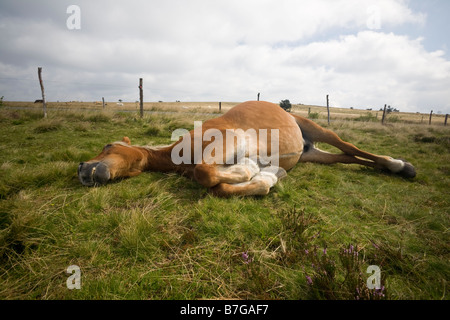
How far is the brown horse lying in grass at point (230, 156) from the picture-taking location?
9.12 ft

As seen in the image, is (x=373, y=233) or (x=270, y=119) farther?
(x=270, y=119)

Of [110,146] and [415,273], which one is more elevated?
[110,146]

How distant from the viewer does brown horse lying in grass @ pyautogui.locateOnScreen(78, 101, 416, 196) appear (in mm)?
2779

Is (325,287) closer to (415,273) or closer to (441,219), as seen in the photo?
(415,273)

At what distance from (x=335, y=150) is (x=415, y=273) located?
5.51 m

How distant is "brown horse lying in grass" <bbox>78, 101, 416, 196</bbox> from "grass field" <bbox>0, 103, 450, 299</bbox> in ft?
0.76

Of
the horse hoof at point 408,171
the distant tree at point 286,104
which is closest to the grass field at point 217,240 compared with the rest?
the horse hoof at point 408,171

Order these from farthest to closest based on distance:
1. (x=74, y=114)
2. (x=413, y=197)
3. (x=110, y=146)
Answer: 1. (x=74, y=114)
2. (x=110, y=146)
3. (x=413, y=197)

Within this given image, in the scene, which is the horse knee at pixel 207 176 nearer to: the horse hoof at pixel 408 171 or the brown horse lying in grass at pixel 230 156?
the brown horse lying in grass at pixel 230 156

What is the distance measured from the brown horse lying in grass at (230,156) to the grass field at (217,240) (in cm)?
23

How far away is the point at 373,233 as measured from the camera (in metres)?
1.95
